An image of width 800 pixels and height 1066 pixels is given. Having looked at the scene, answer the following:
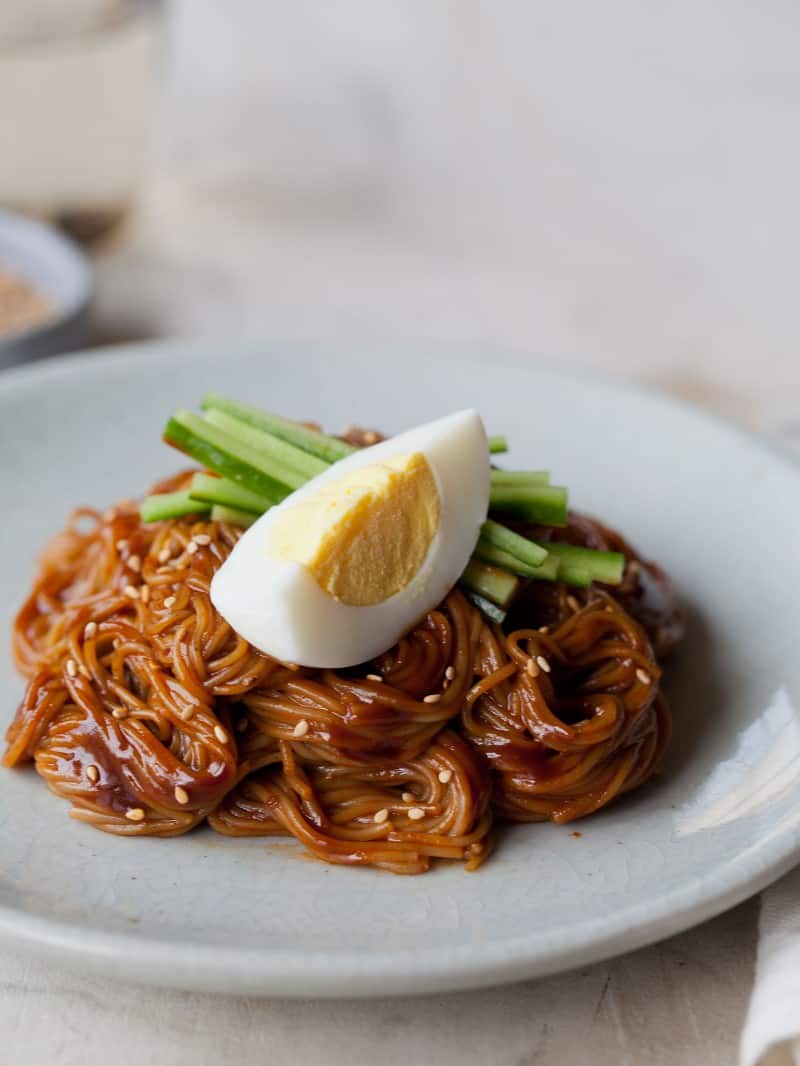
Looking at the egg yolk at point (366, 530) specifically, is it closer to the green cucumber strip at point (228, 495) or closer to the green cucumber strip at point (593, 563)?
the green cucumber strip at point (228, 495)

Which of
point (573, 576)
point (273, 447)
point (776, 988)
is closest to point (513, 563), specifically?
point (573, 576)

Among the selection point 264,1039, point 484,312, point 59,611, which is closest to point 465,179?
point 484,312

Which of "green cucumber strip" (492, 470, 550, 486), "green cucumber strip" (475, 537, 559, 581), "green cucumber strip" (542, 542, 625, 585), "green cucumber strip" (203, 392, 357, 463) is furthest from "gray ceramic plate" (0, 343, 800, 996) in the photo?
"green cucumber strip" (203, 392, 357, 463)

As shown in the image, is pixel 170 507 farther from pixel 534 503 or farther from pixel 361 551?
pixel 534 503

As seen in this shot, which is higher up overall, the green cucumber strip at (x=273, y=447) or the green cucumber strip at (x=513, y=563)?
the green cucumber strip at (x=513, y=563)

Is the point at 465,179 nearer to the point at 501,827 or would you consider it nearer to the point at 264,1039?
the point at 501,827

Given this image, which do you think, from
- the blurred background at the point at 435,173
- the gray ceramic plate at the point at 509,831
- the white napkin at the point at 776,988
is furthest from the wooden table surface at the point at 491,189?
the white napkin at the point at 776,988
